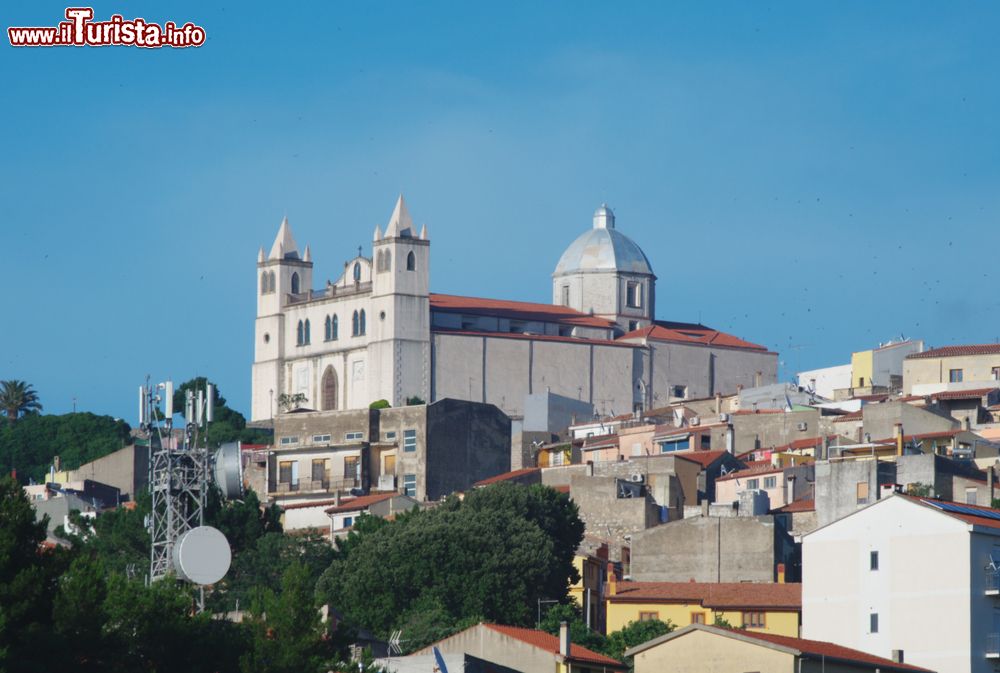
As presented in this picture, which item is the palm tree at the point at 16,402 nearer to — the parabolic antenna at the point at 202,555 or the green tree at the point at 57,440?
the green tree at the point at 57,440

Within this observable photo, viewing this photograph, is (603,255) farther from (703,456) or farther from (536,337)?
(703,456)

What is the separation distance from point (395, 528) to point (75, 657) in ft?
89.3

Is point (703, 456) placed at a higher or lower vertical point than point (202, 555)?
higher

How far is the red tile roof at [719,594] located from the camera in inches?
2101

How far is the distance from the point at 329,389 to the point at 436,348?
527 centimetres


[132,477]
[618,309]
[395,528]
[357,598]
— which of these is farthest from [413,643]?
[618,309]

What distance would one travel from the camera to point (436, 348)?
107625mm

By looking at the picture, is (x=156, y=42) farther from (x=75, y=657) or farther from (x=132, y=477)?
(x=132, y=477)

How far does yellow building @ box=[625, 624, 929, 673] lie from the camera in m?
39.7

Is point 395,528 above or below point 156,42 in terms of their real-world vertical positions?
below

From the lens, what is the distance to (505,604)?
5647 centimetres

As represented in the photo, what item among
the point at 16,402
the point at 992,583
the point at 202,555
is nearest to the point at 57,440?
the point at 16,402

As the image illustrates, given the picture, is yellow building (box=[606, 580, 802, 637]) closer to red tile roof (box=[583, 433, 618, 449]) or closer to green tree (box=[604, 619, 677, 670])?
green tree (box=[604, 619, 677, 670])

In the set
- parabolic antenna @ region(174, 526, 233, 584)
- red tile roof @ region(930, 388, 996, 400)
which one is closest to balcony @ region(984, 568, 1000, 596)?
parabolic antenna @ region(174, 526, 233, 584)
